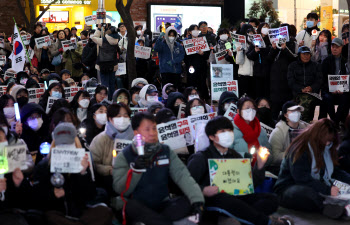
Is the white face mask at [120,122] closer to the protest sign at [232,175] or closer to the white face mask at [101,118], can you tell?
the white face mask at [101,118]

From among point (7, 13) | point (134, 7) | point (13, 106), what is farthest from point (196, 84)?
point (7, 13)

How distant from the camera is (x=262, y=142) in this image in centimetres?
827

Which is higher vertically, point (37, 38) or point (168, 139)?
point (37, 38)

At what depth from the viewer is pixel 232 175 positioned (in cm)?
671

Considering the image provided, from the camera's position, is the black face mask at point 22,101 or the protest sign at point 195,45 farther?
the protest sign at point 195,45

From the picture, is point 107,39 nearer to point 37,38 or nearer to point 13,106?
point 37,38

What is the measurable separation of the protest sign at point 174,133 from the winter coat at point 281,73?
4244mm

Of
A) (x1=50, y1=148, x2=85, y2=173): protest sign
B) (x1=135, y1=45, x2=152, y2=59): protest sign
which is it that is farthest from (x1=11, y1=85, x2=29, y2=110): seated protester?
(x1=135, y1=45, x2=152, y2=59): protest sign

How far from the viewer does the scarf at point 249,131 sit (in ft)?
26.2

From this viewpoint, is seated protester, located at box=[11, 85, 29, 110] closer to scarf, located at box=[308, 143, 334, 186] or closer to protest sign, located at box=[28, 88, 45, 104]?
protest sign, located at box=[28, 88, 45, 104]

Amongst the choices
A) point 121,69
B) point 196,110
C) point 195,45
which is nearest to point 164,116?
point 196,110

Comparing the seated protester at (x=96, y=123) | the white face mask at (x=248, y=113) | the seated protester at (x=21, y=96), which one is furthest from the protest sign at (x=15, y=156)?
the seated protester at (x=21, y=96)

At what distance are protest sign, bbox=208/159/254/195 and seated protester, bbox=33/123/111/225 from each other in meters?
1.18

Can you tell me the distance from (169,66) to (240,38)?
200 centimetres
